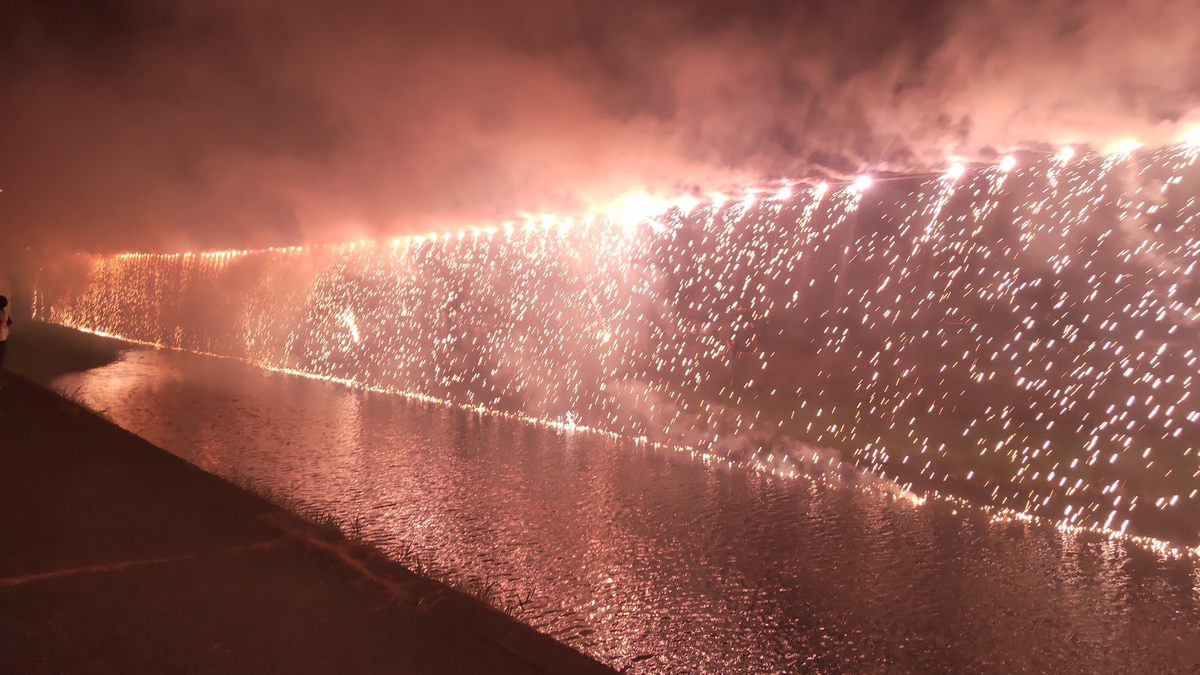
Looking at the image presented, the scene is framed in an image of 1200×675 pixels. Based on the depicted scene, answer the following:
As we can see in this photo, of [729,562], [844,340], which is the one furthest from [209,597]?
[844,340]

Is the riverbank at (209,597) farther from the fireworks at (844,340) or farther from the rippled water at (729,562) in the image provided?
the fireworks at (844,340)

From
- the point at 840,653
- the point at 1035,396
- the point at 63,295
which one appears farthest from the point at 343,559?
the point at 63,295

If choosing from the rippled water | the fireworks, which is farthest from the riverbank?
the fireworks

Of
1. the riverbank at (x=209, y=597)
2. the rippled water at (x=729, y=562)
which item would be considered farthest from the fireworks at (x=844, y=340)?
the riverbank at (x=209, y=597)

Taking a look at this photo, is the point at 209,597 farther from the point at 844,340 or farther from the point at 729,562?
the point at 844,340

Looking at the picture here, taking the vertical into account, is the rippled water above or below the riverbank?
below

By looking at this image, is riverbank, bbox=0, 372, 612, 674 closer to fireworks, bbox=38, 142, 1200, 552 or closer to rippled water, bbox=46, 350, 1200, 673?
rippled water, bbox=46, 350, 1200, 673
